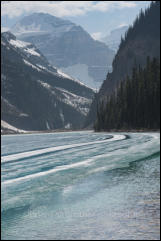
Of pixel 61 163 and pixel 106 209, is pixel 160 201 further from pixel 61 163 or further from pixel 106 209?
pixel 61 163

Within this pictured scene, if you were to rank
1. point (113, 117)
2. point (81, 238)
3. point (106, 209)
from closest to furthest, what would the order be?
point (81, 238)
point (106, 209)
point (113, 117)

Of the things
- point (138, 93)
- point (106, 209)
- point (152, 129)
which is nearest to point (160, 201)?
point (106, 209)

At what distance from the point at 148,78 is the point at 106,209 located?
380 feet

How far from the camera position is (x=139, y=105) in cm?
12788

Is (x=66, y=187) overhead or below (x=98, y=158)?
overhead

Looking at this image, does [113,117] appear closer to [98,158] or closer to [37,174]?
[98,158]

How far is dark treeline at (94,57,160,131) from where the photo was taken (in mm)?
121812

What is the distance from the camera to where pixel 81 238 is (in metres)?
13.3

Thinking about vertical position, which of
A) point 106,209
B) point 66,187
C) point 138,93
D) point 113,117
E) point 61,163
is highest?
point 106,209

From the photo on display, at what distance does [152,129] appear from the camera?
11944 centimetres

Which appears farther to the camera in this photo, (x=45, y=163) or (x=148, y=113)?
(x=148, y=113)

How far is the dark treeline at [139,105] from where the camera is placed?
400ft

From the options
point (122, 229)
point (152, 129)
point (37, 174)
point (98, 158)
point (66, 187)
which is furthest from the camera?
point (152, 129)

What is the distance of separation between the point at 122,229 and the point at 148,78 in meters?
119
